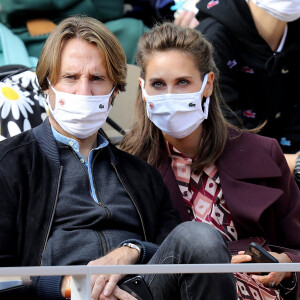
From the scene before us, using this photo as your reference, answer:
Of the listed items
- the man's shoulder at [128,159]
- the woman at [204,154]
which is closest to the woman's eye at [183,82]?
the woman at [204,154]

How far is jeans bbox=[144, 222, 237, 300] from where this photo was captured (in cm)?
272

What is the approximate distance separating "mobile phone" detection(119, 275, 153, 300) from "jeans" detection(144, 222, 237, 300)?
0.08m

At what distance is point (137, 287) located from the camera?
109 inches

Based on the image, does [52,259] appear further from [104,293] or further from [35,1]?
[35,1]

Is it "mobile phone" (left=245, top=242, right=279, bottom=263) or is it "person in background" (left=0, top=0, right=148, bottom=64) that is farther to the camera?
"person in background" (left=0, top=0, right=148, bottom=64)

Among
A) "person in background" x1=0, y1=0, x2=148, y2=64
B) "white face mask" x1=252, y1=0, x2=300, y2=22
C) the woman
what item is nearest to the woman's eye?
the woman

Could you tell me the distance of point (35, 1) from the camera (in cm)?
500

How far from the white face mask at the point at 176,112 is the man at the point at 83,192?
0.32m

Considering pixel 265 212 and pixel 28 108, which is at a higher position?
pixel 28 108


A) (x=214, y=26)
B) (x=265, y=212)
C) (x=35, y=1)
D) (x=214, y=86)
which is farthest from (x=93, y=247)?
(x=35, y=1)

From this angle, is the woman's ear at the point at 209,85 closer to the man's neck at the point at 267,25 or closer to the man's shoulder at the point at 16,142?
the man's neck at the point at 267,25

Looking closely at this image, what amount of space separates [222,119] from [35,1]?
1724mm

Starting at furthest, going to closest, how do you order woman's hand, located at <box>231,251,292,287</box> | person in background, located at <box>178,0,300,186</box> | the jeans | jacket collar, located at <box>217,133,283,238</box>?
person in background, located at <box>178,0,300,186</box>, jacket collar, located at <box>217,133,283,238</box>, woman's hand, located at <box>231,251,292,287</box>, the jeans

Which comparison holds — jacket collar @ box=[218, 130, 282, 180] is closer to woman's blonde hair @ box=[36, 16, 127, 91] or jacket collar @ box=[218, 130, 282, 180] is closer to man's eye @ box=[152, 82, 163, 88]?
man's eye @ box=[152, 82, 163, 88]
